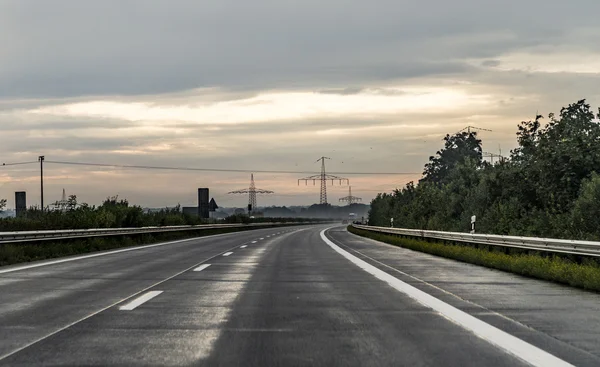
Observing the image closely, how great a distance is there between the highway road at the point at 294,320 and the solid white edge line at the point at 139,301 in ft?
0.05

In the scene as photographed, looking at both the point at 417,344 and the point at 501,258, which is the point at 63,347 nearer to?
the point at 417,344

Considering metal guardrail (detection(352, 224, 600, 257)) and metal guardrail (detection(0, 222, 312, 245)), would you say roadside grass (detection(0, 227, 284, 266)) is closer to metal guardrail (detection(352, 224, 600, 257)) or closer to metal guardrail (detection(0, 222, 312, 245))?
metal guardrail (detection(0, 222, 312, 245))

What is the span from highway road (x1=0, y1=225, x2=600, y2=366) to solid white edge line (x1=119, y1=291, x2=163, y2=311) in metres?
0.01

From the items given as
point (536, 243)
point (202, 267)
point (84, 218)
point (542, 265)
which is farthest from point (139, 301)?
point (84, 218)

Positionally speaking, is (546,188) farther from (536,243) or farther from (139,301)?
(139,301)

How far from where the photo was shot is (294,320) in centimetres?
851

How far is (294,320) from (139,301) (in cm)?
300

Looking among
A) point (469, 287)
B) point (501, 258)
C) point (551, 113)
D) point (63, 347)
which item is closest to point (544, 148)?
point (551, 113)

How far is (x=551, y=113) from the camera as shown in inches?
1261

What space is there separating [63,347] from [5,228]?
21.6 metres

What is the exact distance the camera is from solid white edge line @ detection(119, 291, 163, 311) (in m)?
9.58

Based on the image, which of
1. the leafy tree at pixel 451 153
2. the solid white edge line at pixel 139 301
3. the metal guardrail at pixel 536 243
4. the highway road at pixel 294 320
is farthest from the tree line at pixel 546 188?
the leafy tree at pixel 451 153

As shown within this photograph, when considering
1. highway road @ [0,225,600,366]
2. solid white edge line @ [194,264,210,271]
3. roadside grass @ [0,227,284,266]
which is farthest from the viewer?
roadside grass @ [0,227,284,266]

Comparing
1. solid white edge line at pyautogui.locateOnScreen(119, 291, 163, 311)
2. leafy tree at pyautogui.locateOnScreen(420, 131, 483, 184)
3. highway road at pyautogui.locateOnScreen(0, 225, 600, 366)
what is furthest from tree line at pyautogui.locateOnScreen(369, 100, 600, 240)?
leafy tree at pyautogui.locateOnScreen(420, 131, 483, 184)
